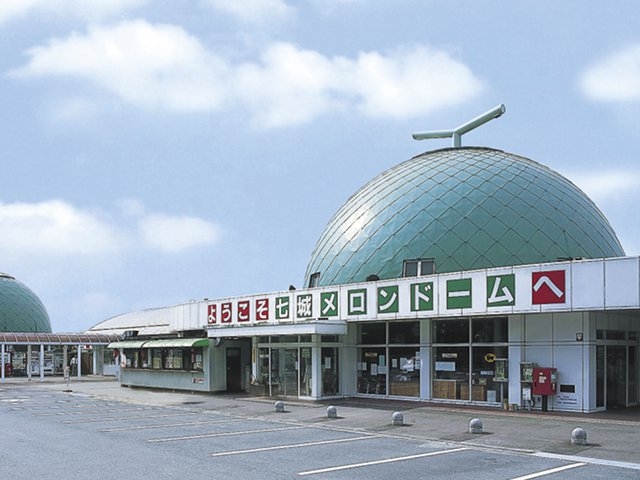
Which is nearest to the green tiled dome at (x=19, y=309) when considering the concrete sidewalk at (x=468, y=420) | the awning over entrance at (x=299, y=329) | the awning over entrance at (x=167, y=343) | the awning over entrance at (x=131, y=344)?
the awning over entrance at (x=131, y=344)

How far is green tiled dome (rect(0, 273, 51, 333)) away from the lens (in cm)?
8394

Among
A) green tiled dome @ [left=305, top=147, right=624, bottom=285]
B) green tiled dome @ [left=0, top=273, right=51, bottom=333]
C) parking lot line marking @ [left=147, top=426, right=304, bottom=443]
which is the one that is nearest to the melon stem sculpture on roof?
green tiled dome @ [left=305, top=147, right=624, bottom=285]

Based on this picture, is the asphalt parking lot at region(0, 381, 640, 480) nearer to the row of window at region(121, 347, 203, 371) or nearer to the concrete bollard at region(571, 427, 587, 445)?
the concrete bollard at region(571, 427, 587, 445)

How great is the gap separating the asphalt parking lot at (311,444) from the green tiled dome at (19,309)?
5974 centimetres

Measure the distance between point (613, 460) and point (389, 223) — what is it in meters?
22.0

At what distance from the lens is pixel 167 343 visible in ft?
132

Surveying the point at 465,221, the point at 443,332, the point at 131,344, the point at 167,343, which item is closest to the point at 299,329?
the point at 443,332

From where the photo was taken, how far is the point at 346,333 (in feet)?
106

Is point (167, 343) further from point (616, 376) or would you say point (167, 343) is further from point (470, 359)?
point (616, 376)

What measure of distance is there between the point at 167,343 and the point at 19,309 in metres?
53.2

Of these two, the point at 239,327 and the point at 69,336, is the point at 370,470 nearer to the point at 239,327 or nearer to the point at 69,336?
the point at 239,327

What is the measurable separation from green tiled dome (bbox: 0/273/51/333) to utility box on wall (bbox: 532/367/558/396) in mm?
71863

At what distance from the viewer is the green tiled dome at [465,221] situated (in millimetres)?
33938

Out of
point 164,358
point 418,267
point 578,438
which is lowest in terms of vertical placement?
point 164,358
